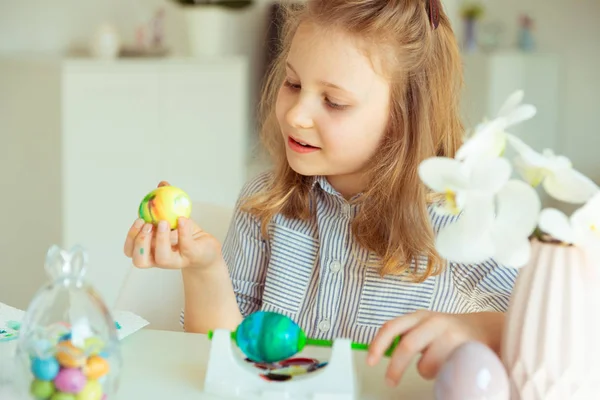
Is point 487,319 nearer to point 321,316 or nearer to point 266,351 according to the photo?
point 266,351

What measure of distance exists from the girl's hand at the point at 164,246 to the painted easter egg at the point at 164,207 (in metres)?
0.01

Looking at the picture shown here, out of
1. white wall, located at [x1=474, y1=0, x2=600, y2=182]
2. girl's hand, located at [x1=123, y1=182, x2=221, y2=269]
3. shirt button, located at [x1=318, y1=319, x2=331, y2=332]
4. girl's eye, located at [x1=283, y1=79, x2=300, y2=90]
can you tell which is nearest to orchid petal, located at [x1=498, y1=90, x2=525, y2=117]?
girl's hand, located at [x1=123, y1=182, x2=221, y2=269]

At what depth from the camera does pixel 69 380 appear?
32.8 inches

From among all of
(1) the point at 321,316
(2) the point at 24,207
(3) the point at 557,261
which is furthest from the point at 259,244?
(2) the point at 24,207

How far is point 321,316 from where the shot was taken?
1466 mm

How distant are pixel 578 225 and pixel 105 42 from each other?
8.75 feet

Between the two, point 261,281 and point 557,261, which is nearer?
point 557,261

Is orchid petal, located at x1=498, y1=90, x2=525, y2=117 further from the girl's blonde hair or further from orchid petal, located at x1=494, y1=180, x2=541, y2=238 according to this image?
the girl's blonde hair

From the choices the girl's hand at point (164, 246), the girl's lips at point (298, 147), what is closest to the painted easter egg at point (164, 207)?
the girl's hand at point (164, 246)

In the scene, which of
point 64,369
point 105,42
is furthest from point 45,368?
point 105,42

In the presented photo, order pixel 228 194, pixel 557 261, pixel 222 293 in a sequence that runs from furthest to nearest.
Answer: pixel 228 194, pixel 222 293, pixel 557 261

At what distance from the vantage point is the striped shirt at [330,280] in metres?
1.44

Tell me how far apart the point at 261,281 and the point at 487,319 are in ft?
1.91

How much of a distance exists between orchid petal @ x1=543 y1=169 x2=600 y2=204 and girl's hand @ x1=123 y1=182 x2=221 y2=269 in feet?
1.50
